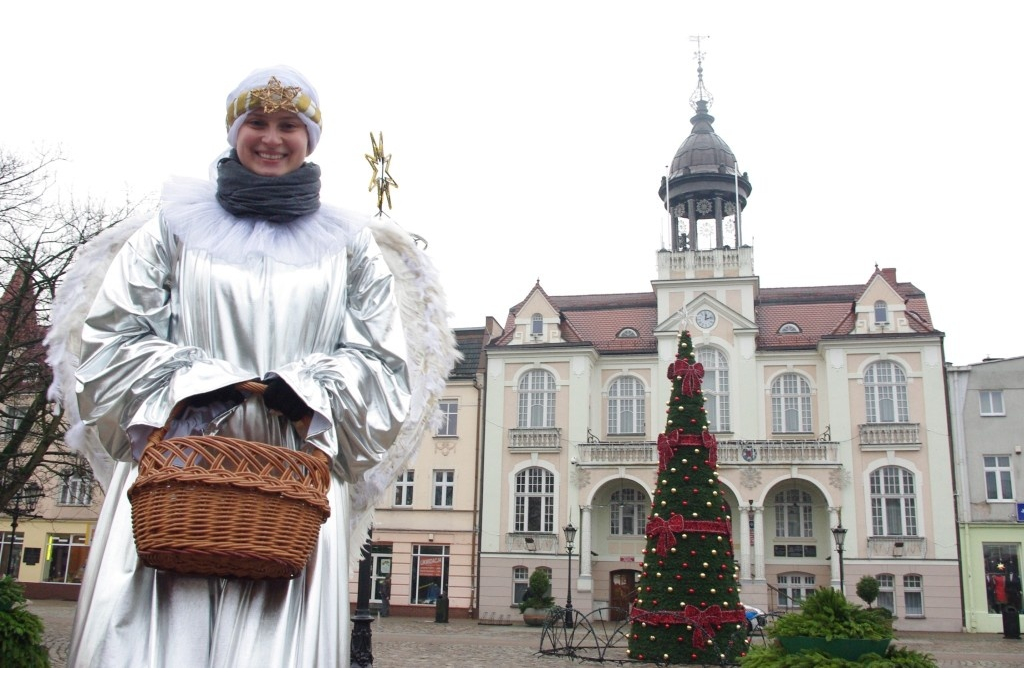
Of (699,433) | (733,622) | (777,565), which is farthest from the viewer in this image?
(777,565)

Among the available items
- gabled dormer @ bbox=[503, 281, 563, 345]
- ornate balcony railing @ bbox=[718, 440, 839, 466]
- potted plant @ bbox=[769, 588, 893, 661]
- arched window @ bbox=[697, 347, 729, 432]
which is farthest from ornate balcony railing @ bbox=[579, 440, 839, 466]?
potted plant @ bbox=[769, 588, 893, 661]

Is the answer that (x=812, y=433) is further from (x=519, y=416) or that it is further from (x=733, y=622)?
(x=733, y=622)

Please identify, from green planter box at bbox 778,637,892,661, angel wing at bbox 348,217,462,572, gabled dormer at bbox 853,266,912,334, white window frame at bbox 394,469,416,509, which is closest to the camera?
angel wing at bbox 348,217,462,572

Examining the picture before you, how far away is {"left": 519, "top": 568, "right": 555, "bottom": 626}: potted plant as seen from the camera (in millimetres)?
30875

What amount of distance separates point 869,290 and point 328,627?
3373 centimetres

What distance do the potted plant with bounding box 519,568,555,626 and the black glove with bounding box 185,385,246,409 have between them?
93.2 ft

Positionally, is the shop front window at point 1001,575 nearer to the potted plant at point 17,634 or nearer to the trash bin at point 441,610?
the trash bin at point 441,610

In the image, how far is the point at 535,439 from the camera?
35.1 metres

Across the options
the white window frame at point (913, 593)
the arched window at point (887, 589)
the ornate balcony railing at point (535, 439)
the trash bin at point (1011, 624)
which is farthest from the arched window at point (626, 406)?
the trash bin at point (1011, 624)

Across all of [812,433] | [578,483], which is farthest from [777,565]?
[578,483]

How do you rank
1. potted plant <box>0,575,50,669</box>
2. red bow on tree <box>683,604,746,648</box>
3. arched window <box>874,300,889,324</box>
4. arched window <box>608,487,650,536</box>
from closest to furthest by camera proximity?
potted plant <box>0,575,50,669</box>
red bow on tree <box>683,604,746,648</box>
arched window <box>874,300,889,324</box>
arched window <box>608,487,650,536</box>

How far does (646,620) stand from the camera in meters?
15.4

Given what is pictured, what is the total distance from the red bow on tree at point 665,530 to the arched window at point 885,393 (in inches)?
783

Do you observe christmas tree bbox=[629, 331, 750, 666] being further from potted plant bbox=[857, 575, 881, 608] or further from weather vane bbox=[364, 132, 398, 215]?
potted plant bbox=[857, 575, 881, 608]
